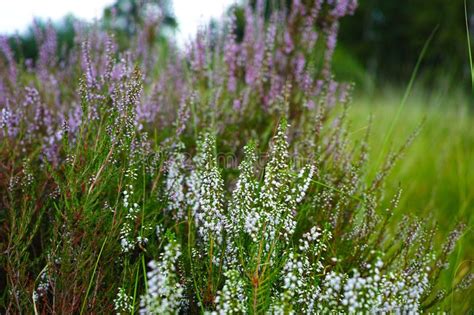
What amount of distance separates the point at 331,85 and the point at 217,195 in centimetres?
211

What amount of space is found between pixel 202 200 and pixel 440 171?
4126 mm

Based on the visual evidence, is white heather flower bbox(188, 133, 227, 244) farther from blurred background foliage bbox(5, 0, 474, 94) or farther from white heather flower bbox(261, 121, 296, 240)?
blurred background foliage bbox(5, 0, 474, 94)

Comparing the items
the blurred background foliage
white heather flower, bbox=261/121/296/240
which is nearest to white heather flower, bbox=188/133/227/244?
white heather flower, bbox=261/121/296/240

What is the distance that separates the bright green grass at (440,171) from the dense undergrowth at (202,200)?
0.74 ft

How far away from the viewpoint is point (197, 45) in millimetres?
3676

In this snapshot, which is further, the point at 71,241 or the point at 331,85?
the point at 331,85

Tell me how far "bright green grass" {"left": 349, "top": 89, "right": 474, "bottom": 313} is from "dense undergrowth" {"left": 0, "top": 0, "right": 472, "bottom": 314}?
227 mm

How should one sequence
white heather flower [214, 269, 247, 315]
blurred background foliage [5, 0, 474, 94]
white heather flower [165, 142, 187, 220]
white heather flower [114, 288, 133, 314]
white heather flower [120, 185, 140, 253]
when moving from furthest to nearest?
blurred background foliage [5, 0, 474, 94]
white heather flower [165, 142, 187, 220]
white heather flower [120, 185, 140, 253]
white heather flower [114, 288, 133, 314]
white heather flower [214, 269, 247, 315]

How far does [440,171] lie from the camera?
525cm

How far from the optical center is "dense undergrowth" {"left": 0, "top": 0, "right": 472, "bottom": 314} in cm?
177

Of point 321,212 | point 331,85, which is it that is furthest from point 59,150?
point 331,85

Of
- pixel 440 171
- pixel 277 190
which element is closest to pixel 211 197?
pixel 277 190

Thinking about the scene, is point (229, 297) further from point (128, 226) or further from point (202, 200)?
point (128, 226)

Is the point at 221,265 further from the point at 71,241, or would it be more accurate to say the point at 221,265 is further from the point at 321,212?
the point at 321,212
